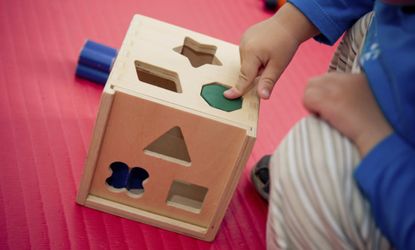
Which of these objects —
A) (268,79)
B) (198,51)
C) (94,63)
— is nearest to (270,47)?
(268,79)

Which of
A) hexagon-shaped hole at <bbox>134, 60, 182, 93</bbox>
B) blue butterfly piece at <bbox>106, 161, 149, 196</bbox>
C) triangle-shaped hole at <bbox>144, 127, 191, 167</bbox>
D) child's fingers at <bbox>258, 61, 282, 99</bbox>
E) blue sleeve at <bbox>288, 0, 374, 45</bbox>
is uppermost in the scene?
blue sleeve at <bbox>288, 0, 374, 45</bbox>

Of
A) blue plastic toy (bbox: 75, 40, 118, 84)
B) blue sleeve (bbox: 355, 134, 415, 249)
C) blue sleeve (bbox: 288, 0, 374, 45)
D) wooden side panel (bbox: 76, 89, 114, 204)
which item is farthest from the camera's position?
blue plastic toy (bbox: 75, 40, 118, 84)

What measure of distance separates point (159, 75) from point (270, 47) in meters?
0.18

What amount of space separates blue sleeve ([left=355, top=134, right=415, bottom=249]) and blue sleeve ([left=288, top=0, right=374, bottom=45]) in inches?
13.2

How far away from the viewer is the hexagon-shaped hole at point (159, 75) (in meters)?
0.71

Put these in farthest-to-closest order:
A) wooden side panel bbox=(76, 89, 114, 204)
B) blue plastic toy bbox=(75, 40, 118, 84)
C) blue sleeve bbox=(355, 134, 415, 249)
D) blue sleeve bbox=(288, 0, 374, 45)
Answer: blue plastic toy bbox=(75, 40, 118, 84) < blue sleeve bbox=(288, 0, 374, 45) < wooden side panel bbox=(76, 89, 114, 204) < blue sleeve bbox=(355, 134, 415, 249)

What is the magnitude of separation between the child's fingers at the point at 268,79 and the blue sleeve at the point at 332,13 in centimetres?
10

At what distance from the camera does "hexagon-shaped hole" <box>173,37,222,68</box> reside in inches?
32.0

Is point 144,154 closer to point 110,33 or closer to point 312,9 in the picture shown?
point 312,9

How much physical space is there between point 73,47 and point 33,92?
0.19 metres

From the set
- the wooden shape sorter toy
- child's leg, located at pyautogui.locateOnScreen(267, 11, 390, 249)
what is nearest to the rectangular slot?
the wooden shape sorter toy

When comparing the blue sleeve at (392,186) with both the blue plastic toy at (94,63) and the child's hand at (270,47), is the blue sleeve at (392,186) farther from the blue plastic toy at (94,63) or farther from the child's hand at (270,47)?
the blue plastic toy at (94,63)

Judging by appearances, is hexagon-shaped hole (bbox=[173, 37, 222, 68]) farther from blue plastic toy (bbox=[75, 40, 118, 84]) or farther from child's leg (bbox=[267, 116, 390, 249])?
child's leg (bbox=[267, 116, 390, 249])

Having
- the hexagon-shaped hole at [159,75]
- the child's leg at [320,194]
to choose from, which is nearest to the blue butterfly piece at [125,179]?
the hexagon-shaped hole at [159,75]
